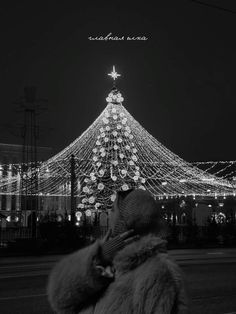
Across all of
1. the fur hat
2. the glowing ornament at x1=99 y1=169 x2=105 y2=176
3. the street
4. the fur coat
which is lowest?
the street

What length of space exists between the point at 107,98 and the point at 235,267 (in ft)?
67.6

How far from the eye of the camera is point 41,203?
9631 cm

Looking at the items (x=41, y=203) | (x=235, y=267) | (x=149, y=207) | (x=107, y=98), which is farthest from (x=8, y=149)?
(x=149, y=207)

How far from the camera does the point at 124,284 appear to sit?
2.37 meters

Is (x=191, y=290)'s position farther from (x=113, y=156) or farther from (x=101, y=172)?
(x=113, y=156)

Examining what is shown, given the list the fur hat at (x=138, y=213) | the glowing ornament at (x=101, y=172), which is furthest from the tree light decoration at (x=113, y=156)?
the fur hat at (x=138, y=213)

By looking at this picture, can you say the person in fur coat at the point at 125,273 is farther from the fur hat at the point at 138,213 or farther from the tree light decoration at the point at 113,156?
the tree light decoration at the point at 113,156

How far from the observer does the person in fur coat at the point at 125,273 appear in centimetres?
228

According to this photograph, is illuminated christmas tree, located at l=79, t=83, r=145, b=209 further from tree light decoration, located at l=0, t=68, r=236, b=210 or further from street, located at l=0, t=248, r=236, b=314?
street, located at l=0, t=248, r=236, b=314

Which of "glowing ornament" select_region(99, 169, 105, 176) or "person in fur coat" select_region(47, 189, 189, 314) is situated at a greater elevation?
"glowing ornament" select_region(99, 169, 105, 176)

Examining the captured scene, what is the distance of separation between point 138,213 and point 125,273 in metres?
0.27

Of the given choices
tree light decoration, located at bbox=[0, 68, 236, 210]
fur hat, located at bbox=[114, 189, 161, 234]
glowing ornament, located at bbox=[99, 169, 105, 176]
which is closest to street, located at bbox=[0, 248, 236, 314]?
fur hat, located at bbox=[114, 189, 161, 234]

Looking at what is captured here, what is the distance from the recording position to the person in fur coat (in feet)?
7.49

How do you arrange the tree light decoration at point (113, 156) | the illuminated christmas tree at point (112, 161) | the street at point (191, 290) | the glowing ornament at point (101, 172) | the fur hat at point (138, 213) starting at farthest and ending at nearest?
the tree light decoration at point (113, 156) → the illuminated christmas tree at point (112, 161) → the glowing ornament at point (101, 172) → the street at point (191, 290) → the fur hat at point (138, 213)
